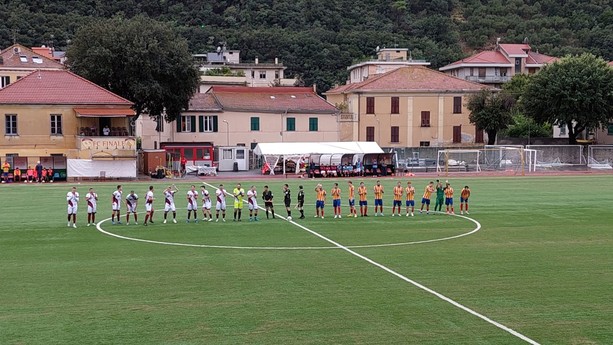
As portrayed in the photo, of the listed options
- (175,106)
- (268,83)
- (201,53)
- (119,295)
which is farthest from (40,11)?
(119,295)

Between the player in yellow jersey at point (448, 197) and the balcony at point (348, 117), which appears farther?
the balcony at point (348, 117)

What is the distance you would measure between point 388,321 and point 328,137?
66.7 meters

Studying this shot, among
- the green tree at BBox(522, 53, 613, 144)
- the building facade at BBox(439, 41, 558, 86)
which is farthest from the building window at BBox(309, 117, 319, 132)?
the building facade at BBox(439, 41, 558, 86)

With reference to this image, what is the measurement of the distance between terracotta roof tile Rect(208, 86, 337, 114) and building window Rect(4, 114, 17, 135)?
2267 centimetres

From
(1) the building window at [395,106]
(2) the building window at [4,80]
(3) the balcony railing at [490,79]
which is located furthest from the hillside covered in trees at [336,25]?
(1) the building window at [395,106]

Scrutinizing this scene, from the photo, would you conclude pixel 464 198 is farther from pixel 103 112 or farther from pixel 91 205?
pixel 103 112

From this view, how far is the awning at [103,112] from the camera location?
208ft

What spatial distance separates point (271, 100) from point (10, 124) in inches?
1143

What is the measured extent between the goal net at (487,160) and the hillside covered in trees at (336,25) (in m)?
56.5

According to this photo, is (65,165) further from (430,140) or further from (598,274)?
(598,274)

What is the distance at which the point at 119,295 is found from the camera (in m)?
20.0

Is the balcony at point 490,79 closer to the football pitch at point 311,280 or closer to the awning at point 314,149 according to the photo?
the awning at point 314,149

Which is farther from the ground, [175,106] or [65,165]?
[175,106]

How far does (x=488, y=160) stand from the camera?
7369 centimetres
